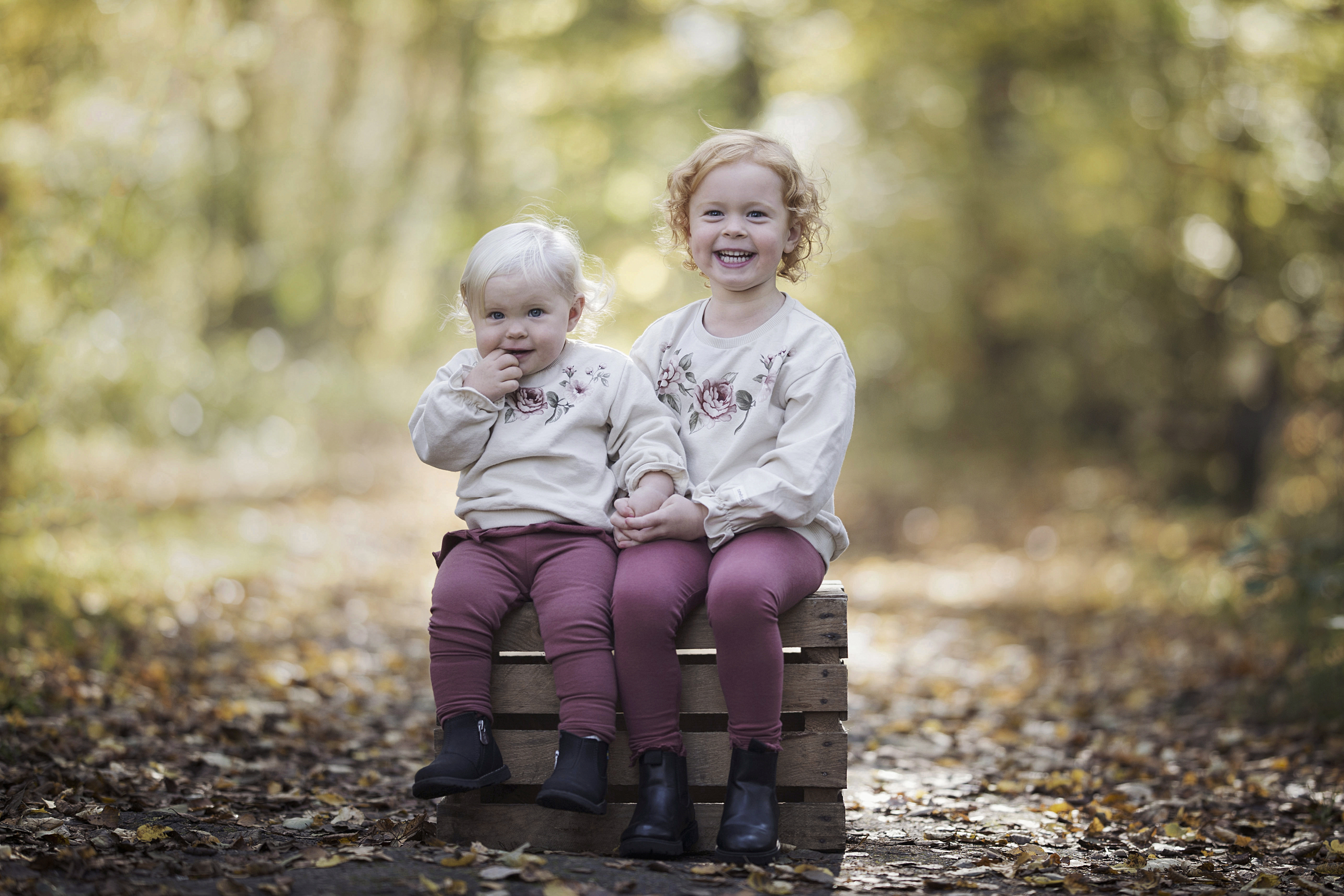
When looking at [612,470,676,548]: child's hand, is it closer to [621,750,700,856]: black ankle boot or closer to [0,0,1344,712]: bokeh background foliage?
[621,750,700,856]: black ankle boot

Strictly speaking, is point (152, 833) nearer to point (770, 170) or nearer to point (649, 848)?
point (649, 848)

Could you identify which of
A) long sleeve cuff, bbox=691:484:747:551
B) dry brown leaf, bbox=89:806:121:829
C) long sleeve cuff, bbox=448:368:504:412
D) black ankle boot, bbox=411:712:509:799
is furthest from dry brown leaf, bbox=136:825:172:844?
long sleeve cuff, bbox=691:484:747:551

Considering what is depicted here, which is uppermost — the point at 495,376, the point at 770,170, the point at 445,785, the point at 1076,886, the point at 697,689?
the point at 770,170

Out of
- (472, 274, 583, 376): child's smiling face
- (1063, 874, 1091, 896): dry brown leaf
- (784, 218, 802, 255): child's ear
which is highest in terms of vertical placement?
(784, 218, 802, 255): child's ear

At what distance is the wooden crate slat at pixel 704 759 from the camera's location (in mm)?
2955

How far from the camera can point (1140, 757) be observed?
439cm

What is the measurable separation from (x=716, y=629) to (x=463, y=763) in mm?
688

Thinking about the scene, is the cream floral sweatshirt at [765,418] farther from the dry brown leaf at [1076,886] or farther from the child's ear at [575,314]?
the dry brown leaf at [1076,886]

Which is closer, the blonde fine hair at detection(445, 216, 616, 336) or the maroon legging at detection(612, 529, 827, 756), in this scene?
the maroon legging at detection(612, 529, 827, 756)

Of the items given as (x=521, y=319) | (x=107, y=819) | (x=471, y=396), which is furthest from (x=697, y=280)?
(x=107, y=819)

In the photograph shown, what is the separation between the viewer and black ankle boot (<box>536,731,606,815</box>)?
2.69m

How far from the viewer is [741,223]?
3.06 meters

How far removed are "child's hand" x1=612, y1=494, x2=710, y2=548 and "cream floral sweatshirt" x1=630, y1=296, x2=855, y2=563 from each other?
0.04 metres

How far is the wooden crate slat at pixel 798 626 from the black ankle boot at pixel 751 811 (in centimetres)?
29
